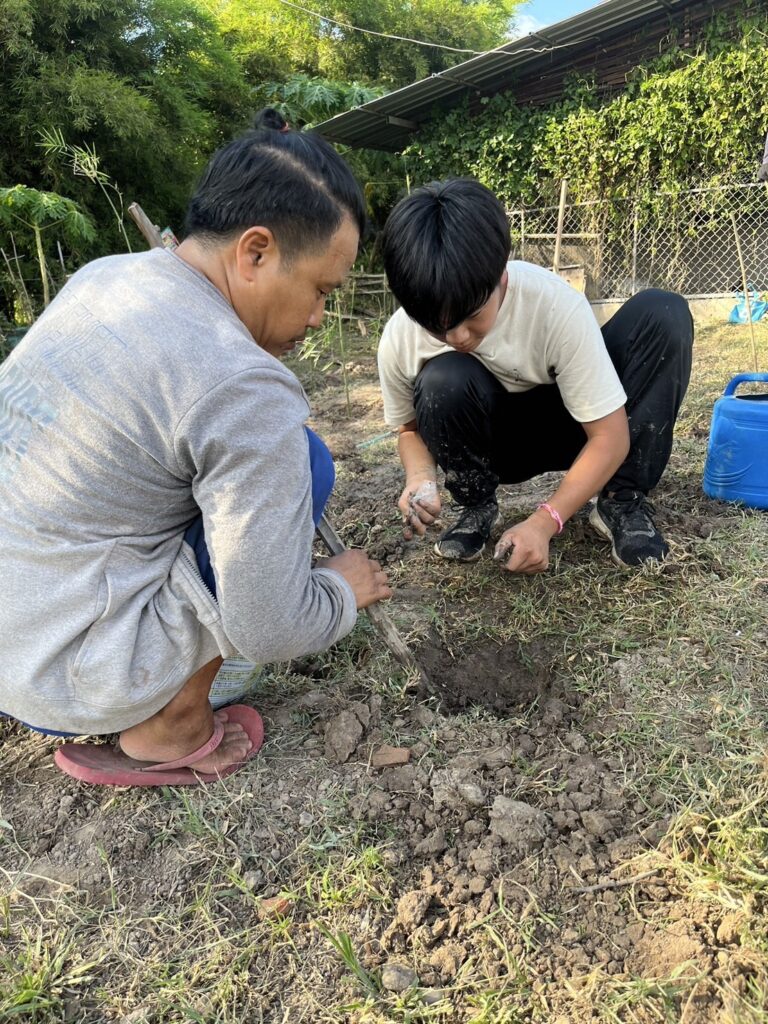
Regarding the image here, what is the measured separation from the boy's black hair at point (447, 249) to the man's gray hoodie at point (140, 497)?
0.56 metres

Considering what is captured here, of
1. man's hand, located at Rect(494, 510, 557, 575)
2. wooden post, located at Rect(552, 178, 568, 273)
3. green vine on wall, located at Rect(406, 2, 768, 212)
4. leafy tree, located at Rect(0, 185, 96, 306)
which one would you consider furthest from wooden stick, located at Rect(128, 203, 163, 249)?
green vine on wall, located at Rect(406, 2, 768, 212)

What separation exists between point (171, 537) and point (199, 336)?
1.30ft

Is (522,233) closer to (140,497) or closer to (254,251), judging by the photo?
(254,251)

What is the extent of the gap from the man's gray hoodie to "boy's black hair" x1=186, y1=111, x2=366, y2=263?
0.12 metres

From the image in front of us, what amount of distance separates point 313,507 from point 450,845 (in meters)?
0.71

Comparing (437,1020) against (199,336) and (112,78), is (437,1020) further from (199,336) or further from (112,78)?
(112,78)

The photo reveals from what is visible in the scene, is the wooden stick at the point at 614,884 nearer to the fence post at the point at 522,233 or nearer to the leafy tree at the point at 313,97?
the fence post at the point at 522,233

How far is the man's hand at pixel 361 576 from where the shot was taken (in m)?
1.48

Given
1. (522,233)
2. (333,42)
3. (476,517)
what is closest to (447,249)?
(476,517)

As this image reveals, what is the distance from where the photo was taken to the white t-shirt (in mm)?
1838

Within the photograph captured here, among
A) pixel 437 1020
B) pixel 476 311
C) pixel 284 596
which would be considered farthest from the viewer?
pixel 476 311

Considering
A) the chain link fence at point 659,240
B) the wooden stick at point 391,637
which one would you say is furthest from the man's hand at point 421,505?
the chain link fence at point 659,240

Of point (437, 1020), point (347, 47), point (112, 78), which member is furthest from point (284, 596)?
point (347, 47)

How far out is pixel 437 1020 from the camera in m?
1.05
